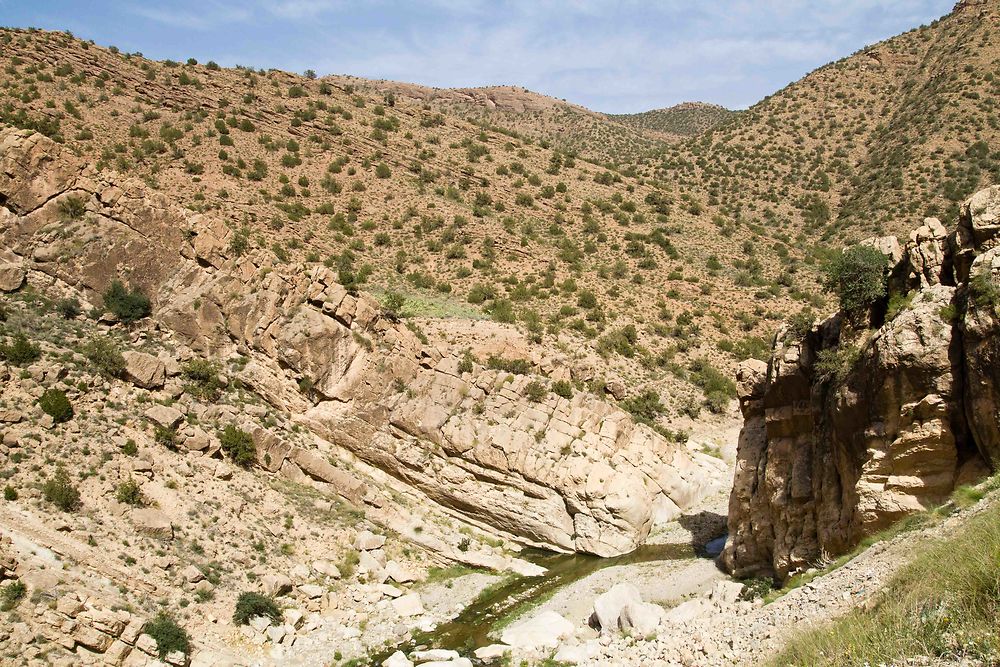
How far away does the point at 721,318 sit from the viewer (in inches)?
1547

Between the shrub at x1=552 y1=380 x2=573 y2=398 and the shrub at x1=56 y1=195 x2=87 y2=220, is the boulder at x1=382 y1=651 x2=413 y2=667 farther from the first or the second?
the shrub at x1=56 y1=195 x2=87 y2=220

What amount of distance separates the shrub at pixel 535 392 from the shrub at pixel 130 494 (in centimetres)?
1409

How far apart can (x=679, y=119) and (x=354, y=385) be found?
9161cm

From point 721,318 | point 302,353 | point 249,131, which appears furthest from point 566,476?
point 249,131

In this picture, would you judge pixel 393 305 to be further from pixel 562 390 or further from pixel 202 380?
pixel 202 380

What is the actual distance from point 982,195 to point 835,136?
2439 inches

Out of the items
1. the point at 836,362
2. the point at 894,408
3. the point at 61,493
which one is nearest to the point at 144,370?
the point at 61,493

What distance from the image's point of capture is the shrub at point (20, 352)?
2088cm

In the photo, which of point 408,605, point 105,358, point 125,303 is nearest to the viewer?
point 408,605

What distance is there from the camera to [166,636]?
50.5ft

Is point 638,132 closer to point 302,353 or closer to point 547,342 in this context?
point 547,342

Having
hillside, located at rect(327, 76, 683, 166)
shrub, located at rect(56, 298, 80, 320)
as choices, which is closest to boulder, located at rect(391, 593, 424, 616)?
shrub, located at rect(56, 298, 80, 320)

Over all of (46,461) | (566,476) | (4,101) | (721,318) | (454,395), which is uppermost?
(4,101)

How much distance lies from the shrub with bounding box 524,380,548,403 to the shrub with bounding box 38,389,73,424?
15.8m
